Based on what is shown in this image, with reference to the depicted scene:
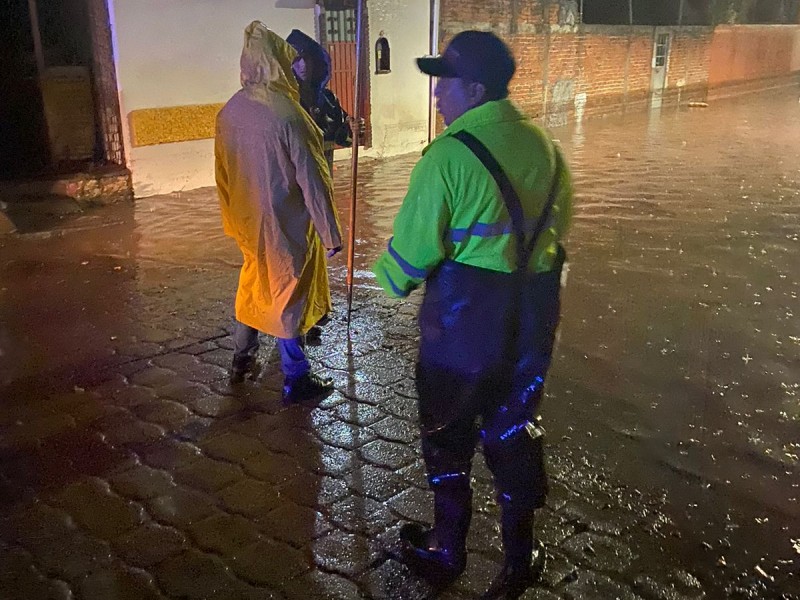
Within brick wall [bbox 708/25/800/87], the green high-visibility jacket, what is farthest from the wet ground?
brick wall [bbox 708/25/800/87]

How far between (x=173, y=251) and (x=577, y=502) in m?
5.46

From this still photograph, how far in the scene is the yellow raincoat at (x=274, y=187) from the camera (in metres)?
3.89

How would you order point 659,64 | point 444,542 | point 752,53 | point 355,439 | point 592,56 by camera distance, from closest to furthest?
point 444,542 < point 355,439 < point 592,56 < point 659,64 < point 752,53

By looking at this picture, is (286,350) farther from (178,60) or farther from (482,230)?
(178,60)

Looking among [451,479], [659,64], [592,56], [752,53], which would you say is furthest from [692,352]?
[752,53]

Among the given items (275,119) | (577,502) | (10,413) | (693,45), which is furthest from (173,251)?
(693,45)

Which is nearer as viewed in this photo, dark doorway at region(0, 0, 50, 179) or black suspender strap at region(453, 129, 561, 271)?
black suspender strap at region(453, 129, 561, 271)

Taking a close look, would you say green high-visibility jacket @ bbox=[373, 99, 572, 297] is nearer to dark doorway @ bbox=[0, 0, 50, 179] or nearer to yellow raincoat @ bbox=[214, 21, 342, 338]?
yellow raincoat @ bbox=[214, 21, 342, 338]

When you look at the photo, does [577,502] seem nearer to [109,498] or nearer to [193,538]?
[193,538]

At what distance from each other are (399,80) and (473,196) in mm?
11637

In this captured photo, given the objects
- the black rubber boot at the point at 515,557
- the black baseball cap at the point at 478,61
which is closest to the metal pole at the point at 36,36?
the black baseball cap at the point at 478,61

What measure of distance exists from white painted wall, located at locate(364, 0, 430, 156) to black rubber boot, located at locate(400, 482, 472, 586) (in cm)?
1089

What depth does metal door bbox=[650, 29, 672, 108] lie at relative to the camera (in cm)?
2291

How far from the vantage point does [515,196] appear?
7.91ft
